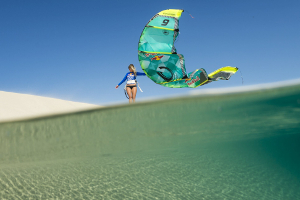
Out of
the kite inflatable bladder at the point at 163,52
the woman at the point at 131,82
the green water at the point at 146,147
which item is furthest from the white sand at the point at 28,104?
the woman at the point at 131,82

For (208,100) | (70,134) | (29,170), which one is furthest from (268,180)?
(29,170)

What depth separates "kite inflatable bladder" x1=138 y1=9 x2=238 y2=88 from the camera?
8875 millimetres

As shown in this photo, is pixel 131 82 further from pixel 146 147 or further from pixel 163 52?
pixel 146 147

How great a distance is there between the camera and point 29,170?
9484 mm

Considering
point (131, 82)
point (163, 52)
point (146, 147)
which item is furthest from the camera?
point (146, 147)

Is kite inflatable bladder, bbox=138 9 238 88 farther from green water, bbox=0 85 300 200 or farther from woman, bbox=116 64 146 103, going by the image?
green water, bbox=0 85 300 200

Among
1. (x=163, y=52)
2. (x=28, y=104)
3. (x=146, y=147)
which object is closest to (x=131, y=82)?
(x=163, y=52)

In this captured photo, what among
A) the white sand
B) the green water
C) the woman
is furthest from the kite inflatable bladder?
the white sand

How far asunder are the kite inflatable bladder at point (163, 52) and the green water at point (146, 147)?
1.46 m

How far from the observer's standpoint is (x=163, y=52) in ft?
29.6

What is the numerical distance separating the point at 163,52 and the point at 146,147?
475cm

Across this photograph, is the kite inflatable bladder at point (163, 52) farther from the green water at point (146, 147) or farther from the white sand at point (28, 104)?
the white sand at point (28, 104)

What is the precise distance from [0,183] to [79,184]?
2753mm

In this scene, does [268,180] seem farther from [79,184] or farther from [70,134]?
[70,134]
